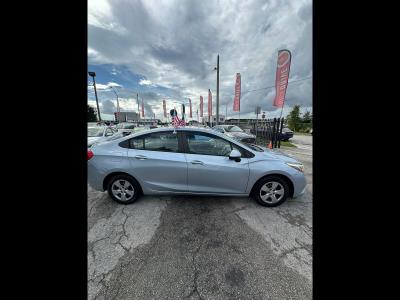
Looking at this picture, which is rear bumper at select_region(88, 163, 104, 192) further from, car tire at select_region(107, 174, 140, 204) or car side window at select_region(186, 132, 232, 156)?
car side window at select_region(186, 132, 232, 156)

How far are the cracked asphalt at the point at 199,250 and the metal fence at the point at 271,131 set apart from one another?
26.1 ft

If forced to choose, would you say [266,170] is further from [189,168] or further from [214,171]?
[189,168]

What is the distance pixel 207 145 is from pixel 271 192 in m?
1.51

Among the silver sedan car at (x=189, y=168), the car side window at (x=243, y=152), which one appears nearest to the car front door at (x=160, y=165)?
the silver sedan car at (x=189, y=168)

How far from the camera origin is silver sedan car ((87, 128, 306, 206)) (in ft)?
9.84

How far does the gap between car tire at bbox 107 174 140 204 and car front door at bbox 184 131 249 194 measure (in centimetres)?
109

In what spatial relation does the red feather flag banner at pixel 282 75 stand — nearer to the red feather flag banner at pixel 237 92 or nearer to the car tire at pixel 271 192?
the red feather flag banner at pixel 237 92

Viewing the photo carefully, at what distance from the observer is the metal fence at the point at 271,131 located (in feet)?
34.0

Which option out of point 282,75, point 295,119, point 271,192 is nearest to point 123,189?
point 271,192

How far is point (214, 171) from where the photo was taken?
2.97 metres
